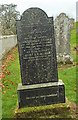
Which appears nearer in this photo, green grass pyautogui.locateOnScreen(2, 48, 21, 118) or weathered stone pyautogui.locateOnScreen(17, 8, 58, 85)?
weathered stone pyautogui.locateOnScreen(17, 8, 58, 85)

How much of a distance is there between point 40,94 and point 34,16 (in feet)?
7.33

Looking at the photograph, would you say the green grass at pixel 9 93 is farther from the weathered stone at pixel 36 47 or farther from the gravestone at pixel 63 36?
the gravestone at pixel 63 36

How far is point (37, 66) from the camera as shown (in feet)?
13.0

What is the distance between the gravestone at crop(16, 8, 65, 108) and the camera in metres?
3.80

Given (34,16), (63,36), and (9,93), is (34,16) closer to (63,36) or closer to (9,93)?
(9,93)

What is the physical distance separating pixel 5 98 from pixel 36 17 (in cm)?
301

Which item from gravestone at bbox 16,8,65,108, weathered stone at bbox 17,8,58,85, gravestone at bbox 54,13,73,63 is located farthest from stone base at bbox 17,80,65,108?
gravestone at bbox 54,13,73,63

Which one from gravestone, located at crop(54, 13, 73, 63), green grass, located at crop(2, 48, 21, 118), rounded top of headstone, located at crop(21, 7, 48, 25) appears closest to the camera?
rounded top of headstone, located at crop(21, 7, 48, 25)

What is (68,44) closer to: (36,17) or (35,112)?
(36,17)

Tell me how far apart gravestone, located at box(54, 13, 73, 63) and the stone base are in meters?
5.18

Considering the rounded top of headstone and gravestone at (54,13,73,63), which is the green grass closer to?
the rounded top of headstone

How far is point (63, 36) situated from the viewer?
868 centimetres

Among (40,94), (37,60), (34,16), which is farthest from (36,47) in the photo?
(40,94)

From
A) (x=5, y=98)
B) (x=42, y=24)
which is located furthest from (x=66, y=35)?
(x=5, y=98)
